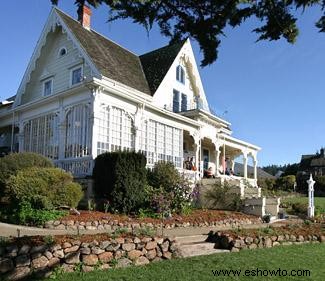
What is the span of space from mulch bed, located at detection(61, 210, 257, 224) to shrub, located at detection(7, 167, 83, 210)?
761 millimetres

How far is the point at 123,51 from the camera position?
2973cm

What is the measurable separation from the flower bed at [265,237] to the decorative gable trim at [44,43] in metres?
13.2

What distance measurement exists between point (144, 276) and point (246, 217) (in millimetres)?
12526

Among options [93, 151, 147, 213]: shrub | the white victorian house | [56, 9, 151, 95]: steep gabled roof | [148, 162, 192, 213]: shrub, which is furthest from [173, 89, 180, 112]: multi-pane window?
[93, 151, 147, 213]: shrub

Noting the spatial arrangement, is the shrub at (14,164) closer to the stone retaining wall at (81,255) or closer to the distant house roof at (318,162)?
the stone retaining wall at (81,255)

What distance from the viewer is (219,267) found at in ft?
29.9

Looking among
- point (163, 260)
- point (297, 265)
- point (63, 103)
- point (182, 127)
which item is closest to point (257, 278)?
point (297, 265)

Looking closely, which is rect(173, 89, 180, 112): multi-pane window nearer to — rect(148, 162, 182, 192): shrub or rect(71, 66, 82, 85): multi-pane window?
rect(71, 66, 82, 85): multi-pane window

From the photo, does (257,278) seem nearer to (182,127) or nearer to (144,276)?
(144,276)

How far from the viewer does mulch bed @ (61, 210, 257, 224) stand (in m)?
14.8

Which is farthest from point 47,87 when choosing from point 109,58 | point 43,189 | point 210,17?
point 210,17

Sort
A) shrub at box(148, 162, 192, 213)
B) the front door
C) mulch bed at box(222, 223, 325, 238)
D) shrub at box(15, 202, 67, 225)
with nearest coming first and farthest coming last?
mulch bed at box(222, 223, 325, 238) → shrub at box(15, 202, 67, 225) → shrub at box(148, 162, 192, 213) → the front door

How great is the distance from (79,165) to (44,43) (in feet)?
33.1

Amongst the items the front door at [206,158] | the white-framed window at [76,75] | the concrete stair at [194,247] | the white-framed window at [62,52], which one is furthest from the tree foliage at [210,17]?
the front door at [206,158]
